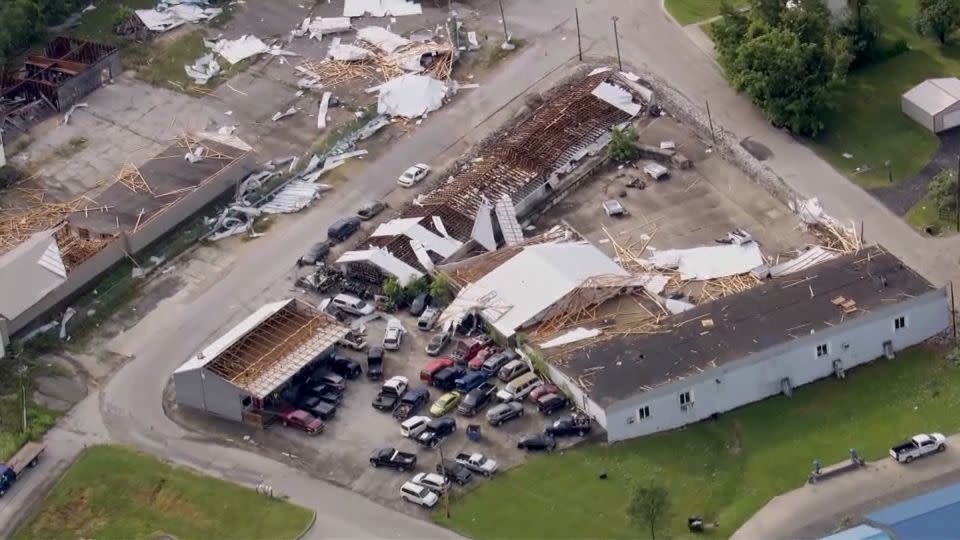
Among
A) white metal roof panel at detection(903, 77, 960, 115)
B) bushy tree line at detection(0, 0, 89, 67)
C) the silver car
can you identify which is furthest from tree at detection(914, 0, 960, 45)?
bushy tree line at detection(0, 0, 89, 67)

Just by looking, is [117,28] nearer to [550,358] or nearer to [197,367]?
[197,367]

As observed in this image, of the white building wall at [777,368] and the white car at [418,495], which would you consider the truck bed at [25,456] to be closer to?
the white car at [418,495]

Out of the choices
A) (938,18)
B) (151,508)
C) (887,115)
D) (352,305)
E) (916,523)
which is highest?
(916,523)

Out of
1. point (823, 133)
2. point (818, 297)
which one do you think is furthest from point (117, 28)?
point (818, 297)

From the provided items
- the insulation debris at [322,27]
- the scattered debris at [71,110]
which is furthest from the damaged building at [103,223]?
the insulation debris at [322,27]

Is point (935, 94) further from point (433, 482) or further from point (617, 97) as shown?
point (433, 482)

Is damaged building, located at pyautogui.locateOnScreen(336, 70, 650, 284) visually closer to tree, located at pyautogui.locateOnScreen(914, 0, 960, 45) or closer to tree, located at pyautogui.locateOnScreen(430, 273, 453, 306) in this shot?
tree, located at pyautogui.locateOnScreen(430, 273, 453, 306)

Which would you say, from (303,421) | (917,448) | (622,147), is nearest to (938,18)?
(622,147)
